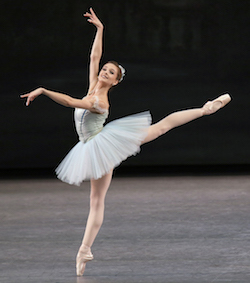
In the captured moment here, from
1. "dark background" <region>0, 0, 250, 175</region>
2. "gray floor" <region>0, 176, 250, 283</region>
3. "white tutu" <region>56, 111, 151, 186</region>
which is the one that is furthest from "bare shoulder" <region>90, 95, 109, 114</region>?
"dark background" <region>0, 0, 250, 175</region>

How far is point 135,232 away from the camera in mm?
3725

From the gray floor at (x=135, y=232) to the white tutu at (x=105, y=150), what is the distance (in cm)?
57

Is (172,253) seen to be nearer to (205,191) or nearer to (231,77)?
(205,191)

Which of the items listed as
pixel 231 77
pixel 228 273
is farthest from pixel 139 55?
pixel 228 273

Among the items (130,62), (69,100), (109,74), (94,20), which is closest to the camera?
(69,100)

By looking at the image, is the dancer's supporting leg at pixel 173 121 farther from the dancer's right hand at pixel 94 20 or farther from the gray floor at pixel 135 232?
the gray floor at pixel 135 232

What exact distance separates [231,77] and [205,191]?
160 cm

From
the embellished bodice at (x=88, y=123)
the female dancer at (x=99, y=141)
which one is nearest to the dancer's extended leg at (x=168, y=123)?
the female dancer at (x=99, y=141)

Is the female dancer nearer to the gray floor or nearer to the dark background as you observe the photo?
the gray floor

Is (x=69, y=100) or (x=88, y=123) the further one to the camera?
(x=88, y=123)

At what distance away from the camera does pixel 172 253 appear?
3.21 m

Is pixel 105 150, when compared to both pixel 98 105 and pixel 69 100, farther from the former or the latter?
pixel 69 100

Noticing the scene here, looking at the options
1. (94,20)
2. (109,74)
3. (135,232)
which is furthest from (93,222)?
(94,20)

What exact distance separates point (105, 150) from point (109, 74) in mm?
430
